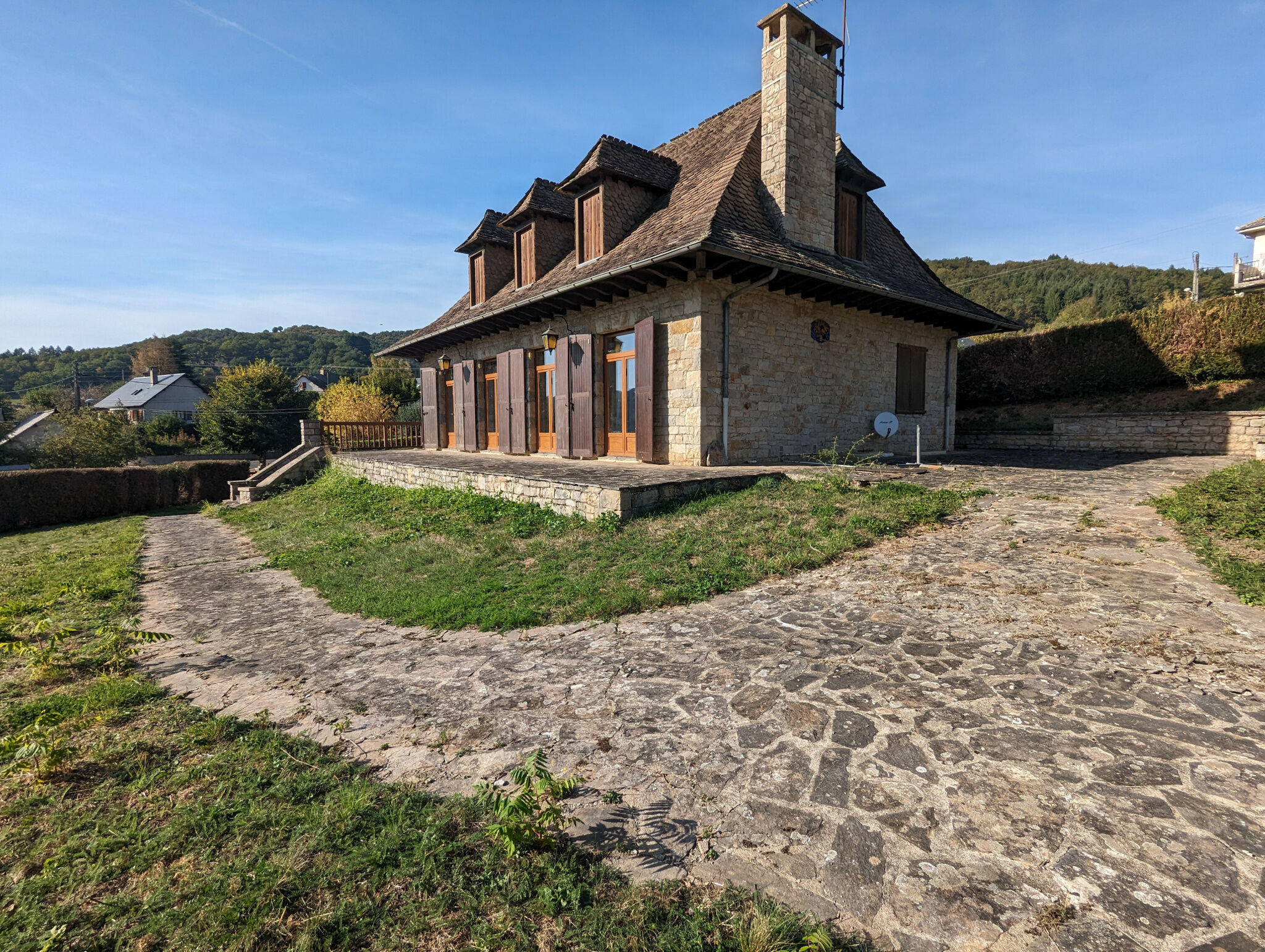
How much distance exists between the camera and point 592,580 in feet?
18.1

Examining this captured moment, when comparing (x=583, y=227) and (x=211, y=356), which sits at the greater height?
(x=211, y=356)

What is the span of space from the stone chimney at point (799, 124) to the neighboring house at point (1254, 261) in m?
27.3

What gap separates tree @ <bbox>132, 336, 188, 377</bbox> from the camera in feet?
220

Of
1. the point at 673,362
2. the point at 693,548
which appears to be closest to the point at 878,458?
the point at 673,362

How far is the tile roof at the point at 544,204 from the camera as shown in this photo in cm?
1310

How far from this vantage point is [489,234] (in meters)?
15.7

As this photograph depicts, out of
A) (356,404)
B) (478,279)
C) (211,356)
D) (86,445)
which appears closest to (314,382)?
(211,356)

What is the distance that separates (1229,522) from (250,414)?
1789 inches

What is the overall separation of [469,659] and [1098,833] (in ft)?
11.7

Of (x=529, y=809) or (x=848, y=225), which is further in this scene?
(x=848, y=225)

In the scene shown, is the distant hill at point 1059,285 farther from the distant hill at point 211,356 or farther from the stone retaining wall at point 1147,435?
the distant hill at point 211,356

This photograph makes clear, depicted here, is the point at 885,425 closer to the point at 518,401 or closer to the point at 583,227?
the point at 583,227

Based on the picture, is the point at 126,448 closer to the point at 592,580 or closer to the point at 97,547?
the point at 97,547

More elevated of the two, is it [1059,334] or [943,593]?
[1059,334]
